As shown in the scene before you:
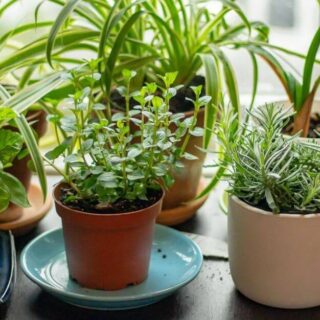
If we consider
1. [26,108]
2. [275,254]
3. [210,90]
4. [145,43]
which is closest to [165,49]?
[145,43]

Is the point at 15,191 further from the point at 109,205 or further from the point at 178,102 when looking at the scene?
the point at 178,102

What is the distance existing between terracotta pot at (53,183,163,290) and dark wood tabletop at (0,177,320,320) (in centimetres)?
3

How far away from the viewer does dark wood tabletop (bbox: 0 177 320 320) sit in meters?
0.72

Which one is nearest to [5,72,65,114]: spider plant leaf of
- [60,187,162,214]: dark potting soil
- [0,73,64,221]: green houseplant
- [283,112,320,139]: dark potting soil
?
[0,73,64,221]: green houseplant

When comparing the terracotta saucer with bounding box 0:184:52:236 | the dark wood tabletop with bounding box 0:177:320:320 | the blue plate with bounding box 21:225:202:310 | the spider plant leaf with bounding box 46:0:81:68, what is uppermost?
the spider plant leaf with bounding box 46:0:81:68

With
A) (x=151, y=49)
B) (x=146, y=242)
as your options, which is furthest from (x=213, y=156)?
(x=146, y=242)

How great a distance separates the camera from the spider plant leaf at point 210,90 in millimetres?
799

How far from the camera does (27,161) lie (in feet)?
2.84

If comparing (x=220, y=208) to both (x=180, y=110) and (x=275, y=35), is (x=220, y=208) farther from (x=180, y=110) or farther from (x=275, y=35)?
(x=275, y=35)

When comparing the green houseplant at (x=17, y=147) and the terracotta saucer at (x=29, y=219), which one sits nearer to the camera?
the green houseplant at (x=17, y=147)

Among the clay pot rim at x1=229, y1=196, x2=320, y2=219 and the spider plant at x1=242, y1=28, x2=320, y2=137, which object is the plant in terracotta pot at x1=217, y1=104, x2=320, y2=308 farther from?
the spider plant at x1=242, y1=28, x2=320, y2=137

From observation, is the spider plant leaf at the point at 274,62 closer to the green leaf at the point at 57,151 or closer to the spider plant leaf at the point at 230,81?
the spider plant leaf at the point at 230,81

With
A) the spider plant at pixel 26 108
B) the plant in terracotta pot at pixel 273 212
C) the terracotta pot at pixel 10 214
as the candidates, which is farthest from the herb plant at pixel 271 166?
the terracotta pot at pixel 10 214

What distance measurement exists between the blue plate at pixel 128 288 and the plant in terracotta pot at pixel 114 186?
0.02 metres
